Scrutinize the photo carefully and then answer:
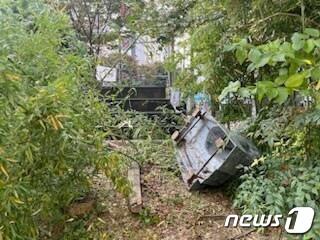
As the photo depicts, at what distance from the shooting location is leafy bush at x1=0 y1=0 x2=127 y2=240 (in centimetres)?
158

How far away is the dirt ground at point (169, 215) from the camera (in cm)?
247

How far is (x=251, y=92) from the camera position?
131cm

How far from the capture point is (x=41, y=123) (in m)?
1.61

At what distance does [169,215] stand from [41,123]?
4.41 ft

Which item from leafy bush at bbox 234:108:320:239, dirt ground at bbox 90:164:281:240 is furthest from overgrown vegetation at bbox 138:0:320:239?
dirt ground at bbox 90:164:281:240

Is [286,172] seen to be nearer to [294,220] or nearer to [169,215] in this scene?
[294,220]

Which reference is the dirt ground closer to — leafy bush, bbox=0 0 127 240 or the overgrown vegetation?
the overgrown vegetation

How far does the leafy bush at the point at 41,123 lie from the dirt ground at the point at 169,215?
0.36m

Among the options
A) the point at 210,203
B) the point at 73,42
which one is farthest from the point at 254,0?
the point at 210,203

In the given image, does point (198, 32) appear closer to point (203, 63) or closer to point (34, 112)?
point (203, 63)

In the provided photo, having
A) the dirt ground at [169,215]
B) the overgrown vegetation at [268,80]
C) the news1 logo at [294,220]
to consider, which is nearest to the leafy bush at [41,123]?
Answer: the dirt ground at [169,215]

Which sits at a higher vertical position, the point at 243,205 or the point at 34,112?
the point at 34,112

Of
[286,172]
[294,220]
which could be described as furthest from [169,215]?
[294,220]

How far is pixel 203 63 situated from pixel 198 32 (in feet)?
1.09
